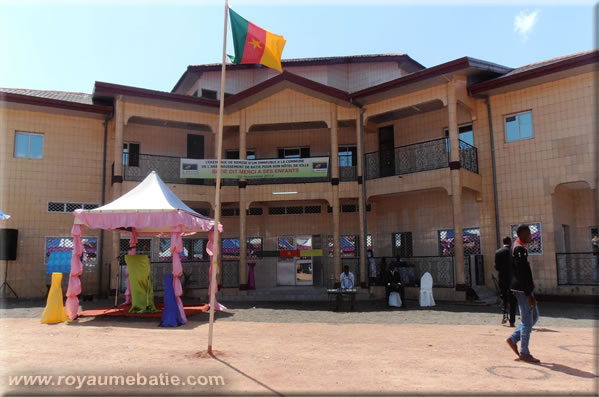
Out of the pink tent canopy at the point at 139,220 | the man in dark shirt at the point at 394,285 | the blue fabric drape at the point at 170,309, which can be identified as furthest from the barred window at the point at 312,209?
the blue fabric drape at the point at 170,309

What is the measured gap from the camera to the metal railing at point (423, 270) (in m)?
15.6

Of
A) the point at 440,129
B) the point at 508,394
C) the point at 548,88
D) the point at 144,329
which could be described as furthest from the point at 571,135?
the point at 144,329

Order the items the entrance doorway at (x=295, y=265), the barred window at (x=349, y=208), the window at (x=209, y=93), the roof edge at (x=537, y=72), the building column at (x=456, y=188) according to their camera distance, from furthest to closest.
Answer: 1. the window at (x=209, y=93)
2. the entrance doorway at (x=295, y=265)
3. the barred window at (x=349, y=208)
4. the building column at (x=456, y=188)
5. the roof edge at (x=537, y=72)

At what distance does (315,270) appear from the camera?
1964 centimetres

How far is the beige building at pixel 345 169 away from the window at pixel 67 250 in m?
0.07

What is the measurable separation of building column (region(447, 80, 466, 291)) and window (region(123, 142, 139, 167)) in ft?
40.5

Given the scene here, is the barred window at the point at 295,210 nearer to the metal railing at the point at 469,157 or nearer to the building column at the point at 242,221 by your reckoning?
the building column at the point at 242,221

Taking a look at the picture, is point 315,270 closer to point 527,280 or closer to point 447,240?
point 447,240

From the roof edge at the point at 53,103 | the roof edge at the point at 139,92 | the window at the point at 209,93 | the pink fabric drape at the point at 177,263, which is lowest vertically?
the pink fabric drape at the point at 177,263

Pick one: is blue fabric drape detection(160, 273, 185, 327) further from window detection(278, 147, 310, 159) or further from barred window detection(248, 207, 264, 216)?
window detection(278, 147, 310, 159)

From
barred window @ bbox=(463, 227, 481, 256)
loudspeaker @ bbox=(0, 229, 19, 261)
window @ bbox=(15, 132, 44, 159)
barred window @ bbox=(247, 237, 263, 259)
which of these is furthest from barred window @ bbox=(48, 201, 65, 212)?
barred window @ bbox=(463, 227, 481, 256)

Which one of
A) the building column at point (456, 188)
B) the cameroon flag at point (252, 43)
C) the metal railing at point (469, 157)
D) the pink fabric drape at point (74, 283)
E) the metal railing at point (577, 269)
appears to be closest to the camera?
the cameroon flag at point (252, 43)

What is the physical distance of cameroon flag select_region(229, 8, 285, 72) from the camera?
8.93 metres

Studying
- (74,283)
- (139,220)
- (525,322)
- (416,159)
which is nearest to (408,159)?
(416,159)
